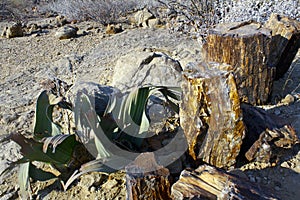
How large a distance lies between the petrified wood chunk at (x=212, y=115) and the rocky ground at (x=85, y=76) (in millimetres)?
194

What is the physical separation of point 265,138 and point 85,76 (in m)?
2.41

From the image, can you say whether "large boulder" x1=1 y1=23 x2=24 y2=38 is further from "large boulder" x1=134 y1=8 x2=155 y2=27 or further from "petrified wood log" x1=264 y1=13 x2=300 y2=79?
"petrified wood log" x1=264 y1=13 x2=300 y2=79

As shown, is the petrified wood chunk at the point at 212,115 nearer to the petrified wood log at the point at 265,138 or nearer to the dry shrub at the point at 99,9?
the petrified wood log at the point at 265,138

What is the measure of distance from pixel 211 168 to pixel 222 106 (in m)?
0.37

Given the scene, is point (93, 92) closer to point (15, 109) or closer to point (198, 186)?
point (198, 186)

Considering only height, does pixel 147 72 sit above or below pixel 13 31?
above

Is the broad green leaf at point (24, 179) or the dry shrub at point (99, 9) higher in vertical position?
the dry shrub at point (99, 9)

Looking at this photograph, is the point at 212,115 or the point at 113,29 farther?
the point at 113,29

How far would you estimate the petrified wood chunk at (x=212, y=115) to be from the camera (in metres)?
1.93

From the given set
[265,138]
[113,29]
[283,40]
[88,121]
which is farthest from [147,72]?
[113,29]

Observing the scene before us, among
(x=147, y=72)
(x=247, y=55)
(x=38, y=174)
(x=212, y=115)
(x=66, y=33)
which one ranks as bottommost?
(x=38, y=174)

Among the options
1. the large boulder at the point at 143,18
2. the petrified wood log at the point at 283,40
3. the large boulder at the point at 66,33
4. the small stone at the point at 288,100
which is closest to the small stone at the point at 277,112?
the small stone at the point at 288,100

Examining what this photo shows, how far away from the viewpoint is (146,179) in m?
1.70

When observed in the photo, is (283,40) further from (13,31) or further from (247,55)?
(13,31)
